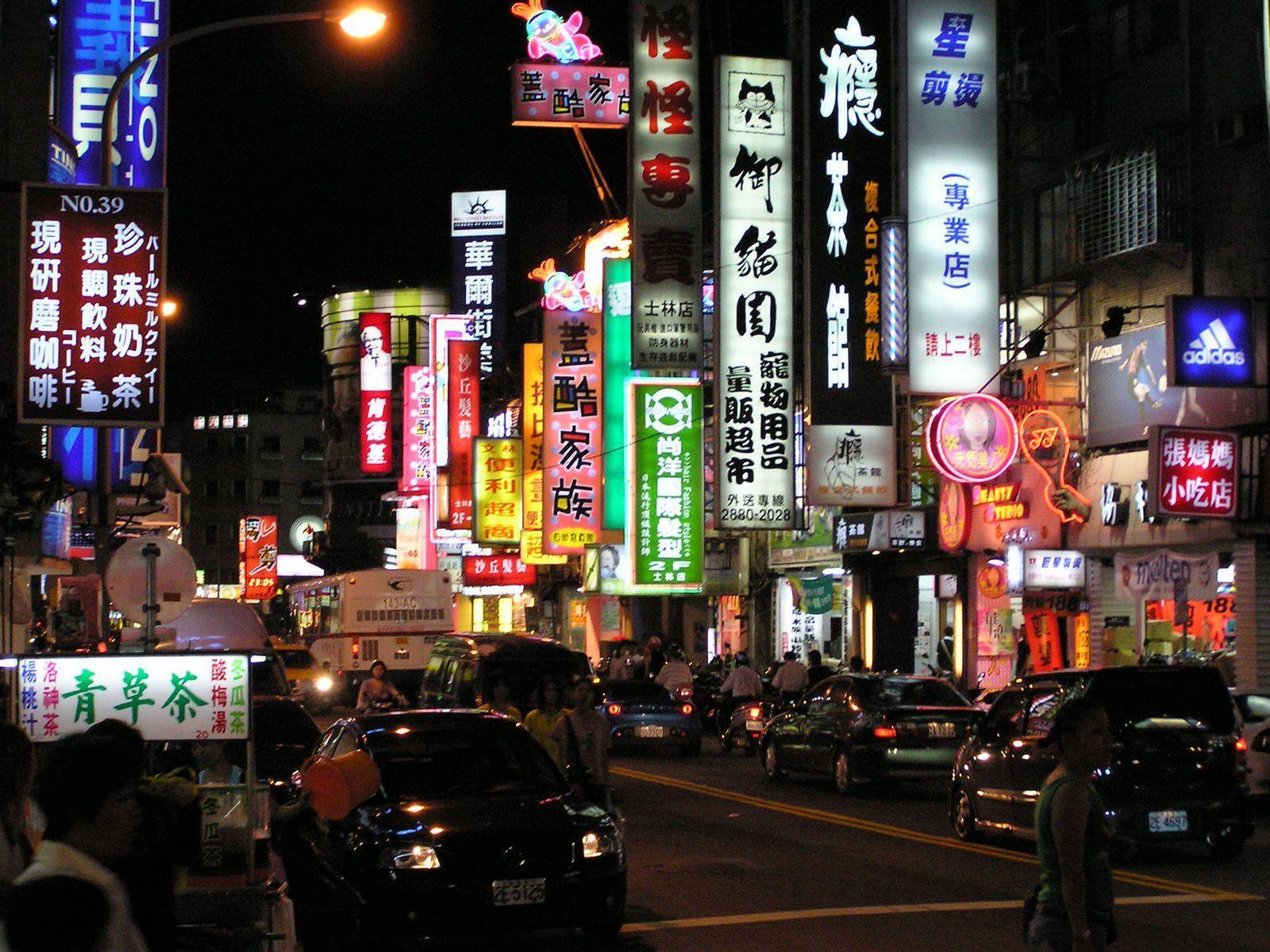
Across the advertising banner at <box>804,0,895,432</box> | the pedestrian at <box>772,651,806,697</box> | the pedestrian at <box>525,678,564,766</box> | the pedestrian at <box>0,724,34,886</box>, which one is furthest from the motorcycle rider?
the pedestrian at <box>0,724,34,886</box>

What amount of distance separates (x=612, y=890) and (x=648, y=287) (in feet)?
64.7

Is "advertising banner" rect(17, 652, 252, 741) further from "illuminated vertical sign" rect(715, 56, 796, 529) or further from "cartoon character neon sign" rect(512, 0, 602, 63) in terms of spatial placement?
"cartoon character neon sign" rect(512, 0, 602, 63)

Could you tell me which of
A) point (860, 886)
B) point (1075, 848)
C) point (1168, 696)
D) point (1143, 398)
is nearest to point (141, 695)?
point (1075, 848)

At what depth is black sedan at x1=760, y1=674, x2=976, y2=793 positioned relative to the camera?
2000 centimetres

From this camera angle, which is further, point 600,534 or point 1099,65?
point 600,534

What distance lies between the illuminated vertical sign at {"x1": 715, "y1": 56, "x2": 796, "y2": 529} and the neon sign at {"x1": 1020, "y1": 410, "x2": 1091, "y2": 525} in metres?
4.08

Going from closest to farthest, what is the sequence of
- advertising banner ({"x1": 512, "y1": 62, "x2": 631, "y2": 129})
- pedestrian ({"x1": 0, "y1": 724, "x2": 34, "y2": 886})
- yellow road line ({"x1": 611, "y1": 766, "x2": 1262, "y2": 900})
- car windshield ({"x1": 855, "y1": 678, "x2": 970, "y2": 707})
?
pedestrian ({"x1": 0, "y1": 724, "x2": 34, "y2": 886}) → yellow road line ({"x1": 611, "y1": 766, "x2": 1262, "y2": 900}) → car windshield ({"x1": 855, "y1": 678, "x2": 970, "y2": 707}) → advertising banner ({"x1": 512, "y1": 62, "x2": 631, "y2": 129})

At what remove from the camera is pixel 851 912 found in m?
11.6

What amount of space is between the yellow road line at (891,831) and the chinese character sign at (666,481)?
8842mm

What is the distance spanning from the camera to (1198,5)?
25.0 meters

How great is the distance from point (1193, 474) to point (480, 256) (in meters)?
51.4

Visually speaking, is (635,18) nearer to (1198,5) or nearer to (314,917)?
(1198,5)

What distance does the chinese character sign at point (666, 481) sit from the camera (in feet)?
106

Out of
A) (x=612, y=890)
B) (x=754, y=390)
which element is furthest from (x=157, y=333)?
(x=754, y=390)
